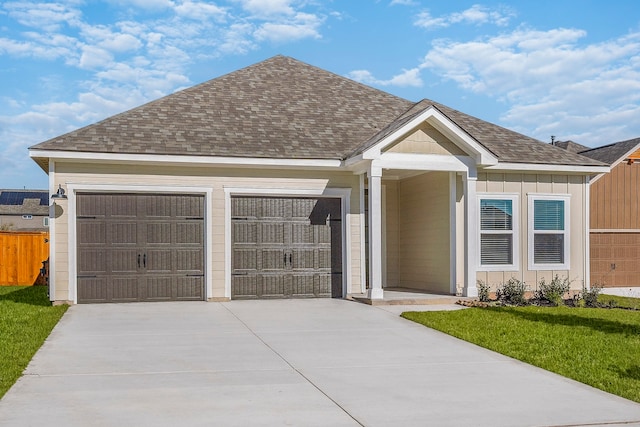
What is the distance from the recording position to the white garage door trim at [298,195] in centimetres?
1578

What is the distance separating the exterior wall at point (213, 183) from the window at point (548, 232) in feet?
14.2

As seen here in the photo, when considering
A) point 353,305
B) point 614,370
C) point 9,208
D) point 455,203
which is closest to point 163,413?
point 614,370

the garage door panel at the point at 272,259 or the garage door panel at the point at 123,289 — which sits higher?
the garage door panel at the point at 272,259

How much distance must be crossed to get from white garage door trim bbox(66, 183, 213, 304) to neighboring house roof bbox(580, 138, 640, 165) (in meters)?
14.3

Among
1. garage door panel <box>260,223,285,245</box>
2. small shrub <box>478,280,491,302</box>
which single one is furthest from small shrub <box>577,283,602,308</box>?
garage door panel <box>260,223,285,245</box>

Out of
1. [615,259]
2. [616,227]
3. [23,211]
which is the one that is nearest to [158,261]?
[615,259]

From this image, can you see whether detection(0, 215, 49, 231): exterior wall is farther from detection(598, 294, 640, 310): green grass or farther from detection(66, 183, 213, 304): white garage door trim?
detection(598, 294, 640, 310): green grass

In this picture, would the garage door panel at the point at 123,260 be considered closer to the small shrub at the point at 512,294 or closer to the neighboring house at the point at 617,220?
the small shrub at the point at 512,294

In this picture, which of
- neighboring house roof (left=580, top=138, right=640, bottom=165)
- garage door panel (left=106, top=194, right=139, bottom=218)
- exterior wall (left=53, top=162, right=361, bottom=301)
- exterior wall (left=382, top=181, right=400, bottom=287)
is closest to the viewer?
exterior wall (left=53, top=162, right=361, bottom=301)

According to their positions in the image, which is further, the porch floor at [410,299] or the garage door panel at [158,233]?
the garage door panel at [158,233]

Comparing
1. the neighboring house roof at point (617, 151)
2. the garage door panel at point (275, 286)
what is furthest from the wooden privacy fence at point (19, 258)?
the neighboring house roof at point (617, 151)

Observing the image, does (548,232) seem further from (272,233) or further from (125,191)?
(125,191)

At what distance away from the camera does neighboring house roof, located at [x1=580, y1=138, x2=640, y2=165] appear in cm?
2322

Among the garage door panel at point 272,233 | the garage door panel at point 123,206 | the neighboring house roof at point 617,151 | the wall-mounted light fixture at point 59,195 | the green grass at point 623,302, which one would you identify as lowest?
the green grass at point 623,302
